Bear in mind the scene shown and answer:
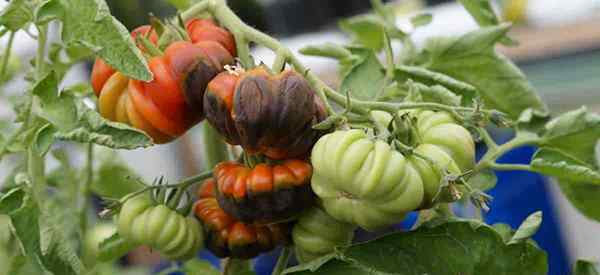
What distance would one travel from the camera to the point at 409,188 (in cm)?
42

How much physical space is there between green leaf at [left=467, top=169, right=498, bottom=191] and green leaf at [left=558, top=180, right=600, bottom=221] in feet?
0.22

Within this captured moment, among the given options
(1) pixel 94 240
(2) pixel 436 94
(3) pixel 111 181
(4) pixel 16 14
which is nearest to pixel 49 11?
(4) pixel 16 14

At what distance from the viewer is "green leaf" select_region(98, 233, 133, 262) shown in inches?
23.2

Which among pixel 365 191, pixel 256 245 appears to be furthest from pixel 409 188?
pixel 256 245

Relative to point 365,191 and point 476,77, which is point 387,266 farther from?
point 476,77

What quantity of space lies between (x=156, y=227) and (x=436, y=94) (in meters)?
0.21

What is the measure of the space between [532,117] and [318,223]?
218mm

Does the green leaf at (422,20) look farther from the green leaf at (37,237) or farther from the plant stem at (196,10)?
the green leaf at (37,237)

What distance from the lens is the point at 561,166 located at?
1.69 ft

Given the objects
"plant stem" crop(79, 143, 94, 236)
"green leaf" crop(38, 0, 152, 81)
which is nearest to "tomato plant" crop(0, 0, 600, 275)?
"green leaf" crop(38, 0, 152, 81)

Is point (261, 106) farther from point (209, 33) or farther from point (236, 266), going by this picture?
point (236, 266)

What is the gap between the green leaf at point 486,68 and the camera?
64cm

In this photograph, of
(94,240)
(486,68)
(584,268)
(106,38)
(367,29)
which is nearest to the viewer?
(106,38)

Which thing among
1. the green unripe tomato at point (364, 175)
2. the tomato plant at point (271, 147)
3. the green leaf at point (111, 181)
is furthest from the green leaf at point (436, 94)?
the green leaf at point (111, 181)
